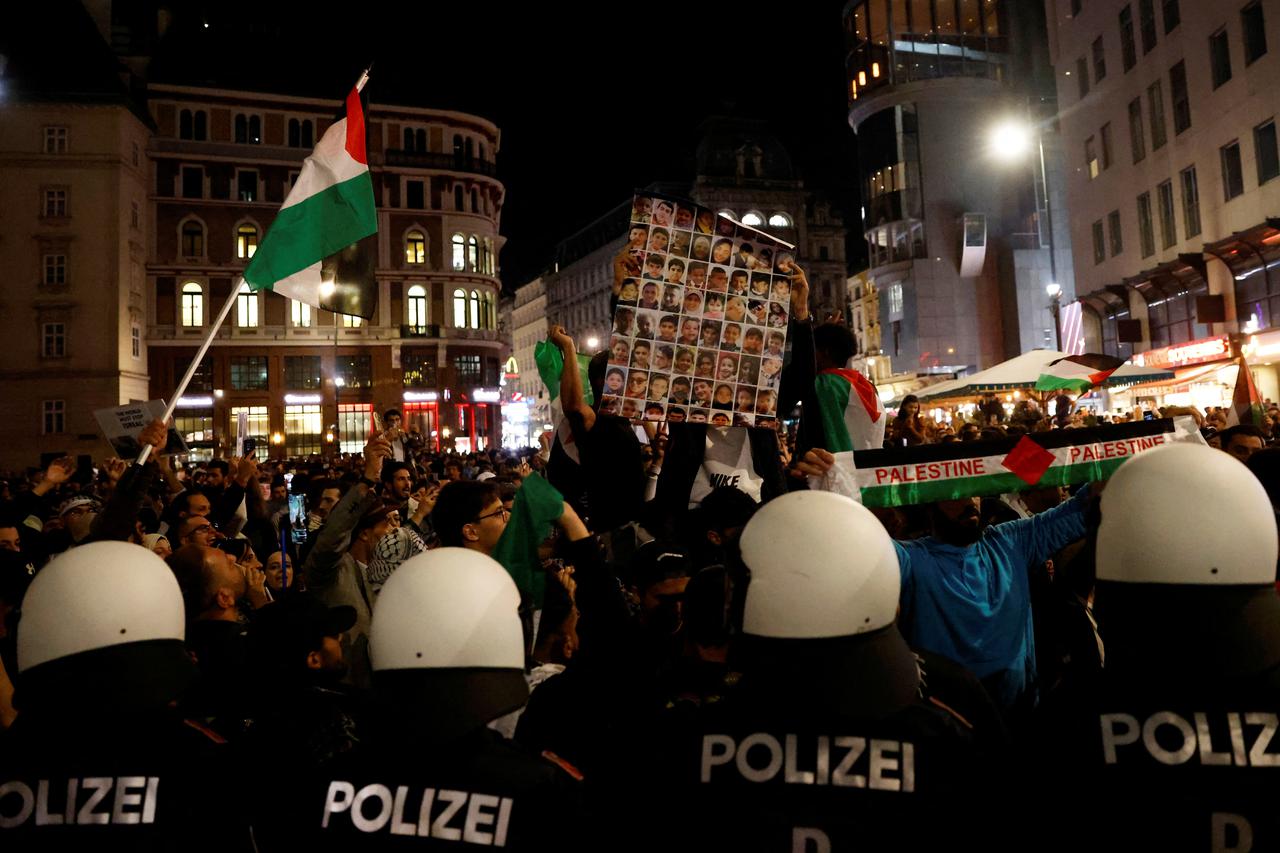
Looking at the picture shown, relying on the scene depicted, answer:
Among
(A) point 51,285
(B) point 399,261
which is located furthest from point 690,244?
(B) point 399,261

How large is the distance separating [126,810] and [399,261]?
58250 mm

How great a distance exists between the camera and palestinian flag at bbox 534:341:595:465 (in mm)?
5492

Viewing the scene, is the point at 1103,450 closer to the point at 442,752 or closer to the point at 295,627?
the point at 442,752

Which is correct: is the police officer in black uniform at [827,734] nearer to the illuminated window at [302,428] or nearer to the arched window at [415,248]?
the illuminated window at [302,428]

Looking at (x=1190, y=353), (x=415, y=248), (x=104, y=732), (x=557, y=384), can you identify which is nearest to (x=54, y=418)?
(x=415, y=248)

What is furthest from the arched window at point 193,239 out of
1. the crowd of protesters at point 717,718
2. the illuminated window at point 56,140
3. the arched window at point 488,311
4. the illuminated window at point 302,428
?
the crowd of protesters at point 717,718

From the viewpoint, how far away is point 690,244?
4629mm

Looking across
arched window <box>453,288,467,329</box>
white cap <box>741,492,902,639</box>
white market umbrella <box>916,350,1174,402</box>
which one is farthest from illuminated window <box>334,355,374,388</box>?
white cap <box>741,492,902,639</box>

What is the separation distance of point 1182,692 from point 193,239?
2337 inches

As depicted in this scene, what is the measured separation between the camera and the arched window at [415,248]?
191 feet

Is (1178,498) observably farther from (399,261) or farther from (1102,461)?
(399,261)

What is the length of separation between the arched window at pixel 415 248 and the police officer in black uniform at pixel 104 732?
58.1 m

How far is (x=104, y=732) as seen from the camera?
8.05 ft

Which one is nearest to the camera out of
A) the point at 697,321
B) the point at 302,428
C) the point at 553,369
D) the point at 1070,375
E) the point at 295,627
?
the point at 295,627
